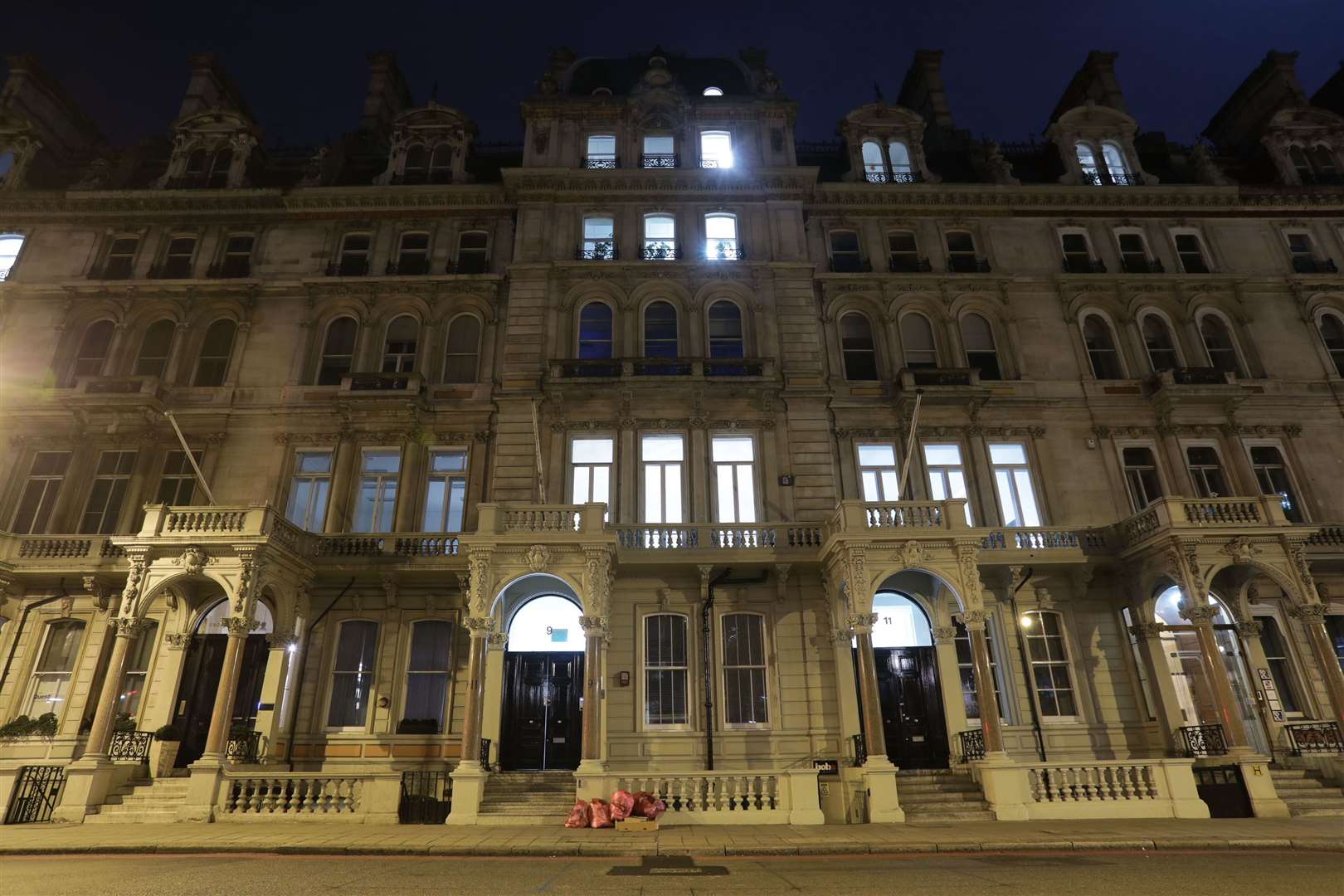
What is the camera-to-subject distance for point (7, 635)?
64.0ft

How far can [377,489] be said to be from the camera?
21.5 m

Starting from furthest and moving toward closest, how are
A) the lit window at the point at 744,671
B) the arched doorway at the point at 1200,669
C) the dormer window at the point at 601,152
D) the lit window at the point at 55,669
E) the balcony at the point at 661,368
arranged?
the dormer window at the point at 601,152 < the balcony at the point at 661,368 < the lit window at the point at 55,669 < the arched doorway at the point at 1200,669 < the lit window at the point at 744,671

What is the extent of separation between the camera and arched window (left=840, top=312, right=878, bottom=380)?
77.1 feet

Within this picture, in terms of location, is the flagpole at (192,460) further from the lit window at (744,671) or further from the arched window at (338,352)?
the lit window at (744,671)

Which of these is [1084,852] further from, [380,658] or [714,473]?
[380,658]

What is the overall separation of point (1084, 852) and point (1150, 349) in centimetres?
1864

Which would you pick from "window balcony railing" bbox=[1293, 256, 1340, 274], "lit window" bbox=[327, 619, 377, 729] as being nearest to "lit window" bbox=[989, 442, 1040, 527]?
"window balcony railing" bbox=[1293, 256, 1340, 274]

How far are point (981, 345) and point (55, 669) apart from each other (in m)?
28.7

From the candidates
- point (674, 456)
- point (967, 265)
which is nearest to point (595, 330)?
point (674, 456)

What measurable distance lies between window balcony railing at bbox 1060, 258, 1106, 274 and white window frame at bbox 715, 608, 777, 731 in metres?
16.4

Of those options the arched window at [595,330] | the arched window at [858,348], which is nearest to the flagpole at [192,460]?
the arched window at [595,330]

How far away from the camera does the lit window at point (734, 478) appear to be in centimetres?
2088

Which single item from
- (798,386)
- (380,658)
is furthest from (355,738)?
(798,386)

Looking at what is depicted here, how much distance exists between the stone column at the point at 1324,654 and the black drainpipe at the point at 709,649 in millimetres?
12681
